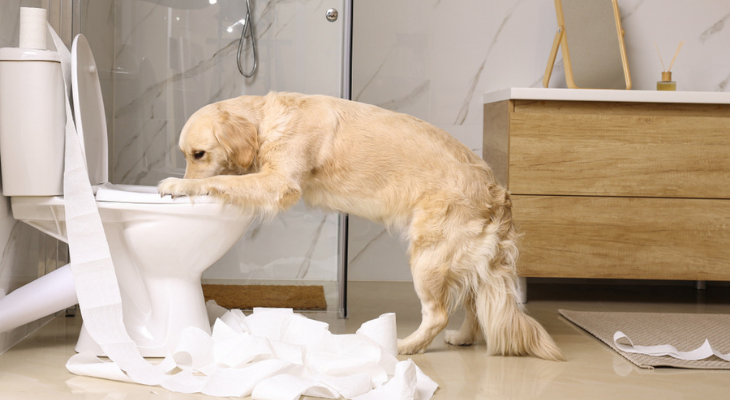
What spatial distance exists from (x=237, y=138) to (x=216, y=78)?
76 centimetres

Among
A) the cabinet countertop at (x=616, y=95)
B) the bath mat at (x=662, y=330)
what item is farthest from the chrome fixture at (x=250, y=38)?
the bath mat at (x=662, y=330)

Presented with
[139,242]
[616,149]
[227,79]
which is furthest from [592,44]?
[139,242]

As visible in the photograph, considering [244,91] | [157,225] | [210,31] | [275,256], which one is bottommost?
[275,256]

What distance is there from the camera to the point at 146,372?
161 centimetres

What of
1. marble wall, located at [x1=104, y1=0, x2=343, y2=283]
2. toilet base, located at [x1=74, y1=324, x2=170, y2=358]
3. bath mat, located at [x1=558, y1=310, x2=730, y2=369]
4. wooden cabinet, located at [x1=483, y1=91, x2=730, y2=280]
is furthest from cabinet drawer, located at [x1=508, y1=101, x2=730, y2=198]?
toilet base, located at [x1=74, y1=324, x2=170, y2=358]

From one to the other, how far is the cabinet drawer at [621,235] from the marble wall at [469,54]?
0.64m

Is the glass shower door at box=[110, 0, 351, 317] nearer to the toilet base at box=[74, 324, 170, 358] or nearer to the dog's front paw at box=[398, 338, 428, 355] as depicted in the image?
the dog's front paw at box=[398, 338, 428, 355]

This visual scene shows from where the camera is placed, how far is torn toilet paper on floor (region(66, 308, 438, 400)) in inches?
61.2

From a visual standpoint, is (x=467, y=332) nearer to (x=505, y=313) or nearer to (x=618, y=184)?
(x=505, y=313)

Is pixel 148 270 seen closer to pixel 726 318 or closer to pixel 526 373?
pixel 526 373

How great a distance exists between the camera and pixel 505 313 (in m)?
1.92

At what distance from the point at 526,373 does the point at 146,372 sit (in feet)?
3.35

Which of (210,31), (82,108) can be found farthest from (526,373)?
(210,31)

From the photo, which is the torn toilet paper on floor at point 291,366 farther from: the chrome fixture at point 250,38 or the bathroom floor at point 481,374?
the chrome fixture at point 250,38
